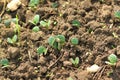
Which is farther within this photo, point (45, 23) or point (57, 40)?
point (45, 23)

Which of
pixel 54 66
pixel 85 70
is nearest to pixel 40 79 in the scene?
pixel 54 66

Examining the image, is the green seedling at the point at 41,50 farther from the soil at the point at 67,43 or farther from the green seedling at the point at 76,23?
the green seedling at the point at 76,23

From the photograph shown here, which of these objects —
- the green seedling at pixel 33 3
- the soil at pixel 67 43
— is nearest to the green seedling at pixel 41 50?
the soil at pixel 67 43

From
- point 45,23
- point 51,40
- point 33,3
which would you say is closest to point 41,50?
point 51,40

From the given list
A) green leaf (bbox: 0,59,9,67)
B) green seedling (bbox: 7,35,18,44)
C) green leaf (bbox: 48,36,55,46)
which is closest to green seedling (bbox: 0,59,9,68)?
green leaf (bbox: 0,59,9,67)

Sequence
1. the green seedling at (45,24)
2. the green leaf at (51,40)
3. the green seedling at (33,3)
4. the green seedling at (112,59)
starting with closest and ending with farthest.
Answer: the green seedling at (112,59) → the green leaf at (51,40) → the green seedling at (45,24) → the green seedling at (33,3)

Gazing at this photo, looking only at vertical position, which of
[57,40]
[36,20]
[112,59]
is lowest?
[112,59]

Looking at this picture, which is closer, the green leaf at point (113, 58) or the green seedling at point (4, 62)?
the green leaf at point (113, 58)

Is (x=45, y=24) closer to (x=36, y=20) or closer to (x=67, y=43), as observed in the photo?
(x=36, y=20)

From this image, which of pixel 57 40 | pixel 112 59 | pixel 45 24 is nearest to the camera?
pixel 112 59
